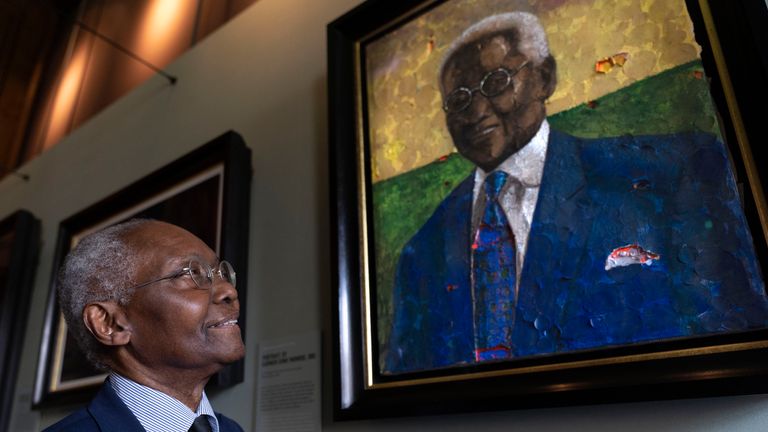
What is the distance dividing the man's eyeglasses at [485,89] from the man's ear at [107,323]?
134 cm

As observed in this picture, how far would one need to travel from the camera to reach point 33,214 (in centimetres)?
498

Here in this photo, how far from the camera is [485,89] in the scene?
226 centimetres

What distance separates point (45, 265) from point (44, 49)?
259cm

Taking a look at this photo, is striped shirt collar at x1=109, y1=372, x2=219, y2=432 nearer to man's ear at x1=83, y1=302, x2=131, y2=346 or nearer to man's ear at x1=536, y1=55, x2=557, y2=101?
man's ear at x1=83, y1=302, x2=131, y2=346

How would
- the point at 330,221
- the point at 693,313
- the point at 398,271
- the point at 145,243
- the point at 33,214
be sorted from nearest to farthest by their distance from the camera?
the point at 693,313, the point at 145,243, the point at 398,271, the point at 330,221, the point at 33,214

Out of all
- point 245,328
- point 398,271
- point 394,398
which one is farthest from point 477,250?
point 245,328

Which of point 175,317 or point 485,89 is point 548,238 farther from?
point 175,317

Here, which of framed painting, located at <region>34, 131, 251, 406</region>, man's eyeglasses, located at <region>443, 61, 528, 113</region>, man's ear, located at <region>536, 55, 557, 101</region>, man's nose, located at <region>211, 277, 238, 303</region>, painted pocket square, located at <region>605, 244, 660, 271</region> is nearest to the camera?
painted pocket square, located at <region>605, 244, 660, 271</region>

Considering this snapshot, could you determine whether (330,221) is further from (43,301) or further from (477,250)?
(43,301)

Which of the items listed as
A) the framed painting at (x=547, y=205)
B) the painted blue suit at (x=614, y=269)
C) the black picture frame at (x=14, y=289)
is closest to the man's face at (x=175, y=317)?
the framed painting at (x=547, y=205)

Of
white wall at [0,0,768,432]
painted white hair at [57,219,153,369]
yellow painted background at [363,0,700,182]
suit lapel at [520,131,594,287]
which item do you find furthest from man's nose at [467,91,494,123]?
painted white hair at [57,219,153,369]

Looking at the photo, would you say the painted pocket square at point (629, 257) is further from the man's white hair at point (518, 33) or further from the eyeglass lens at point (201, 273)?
the eyeglass lens at point (201, 273)

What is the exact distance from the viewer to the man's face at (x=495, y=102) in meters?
2.12

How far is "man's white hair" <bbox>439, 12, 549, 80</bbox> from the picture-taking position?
2.15 metres
